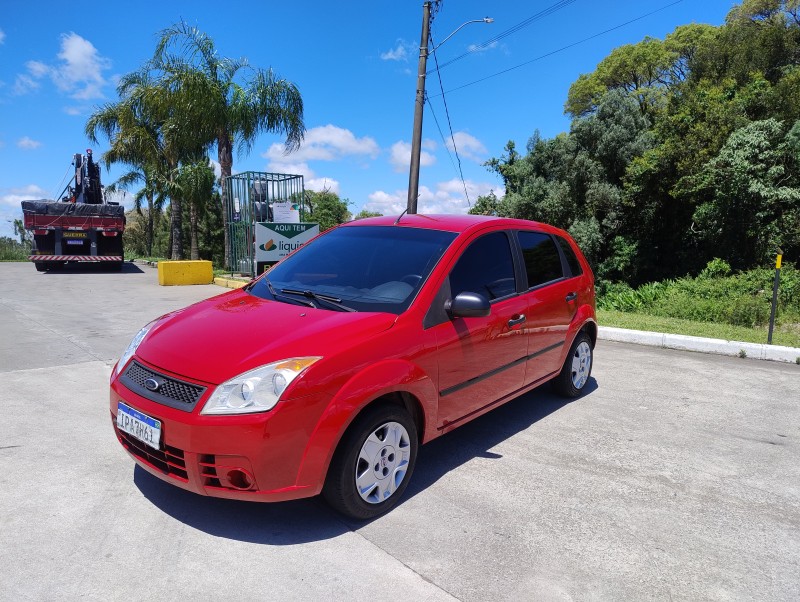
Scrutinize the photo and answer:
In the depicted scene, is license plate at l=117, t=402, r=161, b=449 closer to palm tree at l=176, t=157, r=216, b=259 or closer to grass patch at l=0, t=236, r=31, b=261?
palm tree at l=176, t=157, r=216, b=259

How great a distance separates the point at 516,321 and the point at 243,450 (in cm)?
231

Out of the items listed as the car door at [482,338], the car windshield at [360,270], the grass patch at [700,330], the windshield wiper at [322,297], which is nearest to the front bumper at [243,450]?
the windshield wiper at [322,297]

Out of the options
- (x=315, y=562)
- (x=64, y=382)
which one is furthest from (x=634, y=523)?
(x=64, y=382)

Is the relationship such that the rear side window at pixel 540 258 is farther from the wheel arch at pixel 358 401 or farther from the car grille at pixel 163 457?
the car grille at pixel 163 457

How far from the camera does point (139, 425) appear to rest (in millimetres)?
2980

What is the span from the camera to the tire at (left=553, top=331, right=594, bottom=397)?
5.31 meters

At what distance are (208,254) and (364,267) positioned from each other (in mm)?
33187

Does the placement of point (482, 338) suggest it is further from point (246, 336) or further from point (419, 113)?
point (419, 113)

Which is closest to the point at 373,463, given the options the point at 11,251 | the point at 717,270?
the point at 717,270

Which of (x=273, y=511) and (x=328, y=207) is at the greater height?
(x=328, y=207)

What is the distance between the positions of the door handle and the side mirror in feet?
2.19

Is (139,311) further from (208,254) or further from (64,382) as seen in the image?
(208,254)

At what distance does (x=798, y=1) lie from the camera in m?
23.6

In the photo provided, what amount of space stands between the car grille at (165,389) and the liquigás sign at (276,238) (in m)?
9.71
